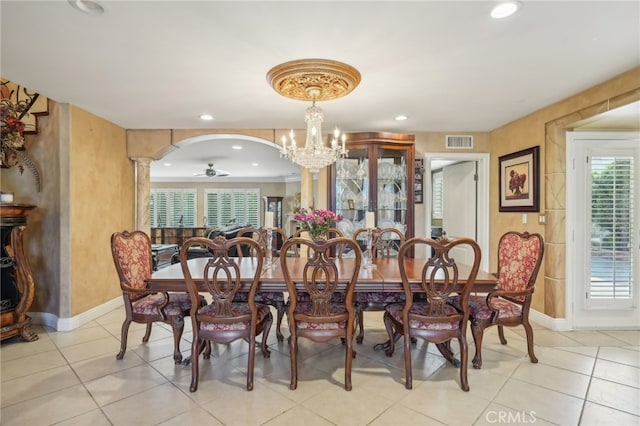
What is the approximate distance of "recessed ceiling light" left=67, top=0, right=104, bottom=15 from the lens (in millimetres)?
1695

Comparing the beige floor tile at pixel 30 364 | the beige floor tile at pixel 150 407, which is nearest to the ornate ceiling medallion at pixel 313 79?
the beige floor tile at pixel 150 407

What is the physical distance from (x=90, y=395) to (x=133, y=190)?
3041 millimetres

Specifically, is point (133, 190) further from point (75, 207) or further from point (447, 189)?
point (447, 189)

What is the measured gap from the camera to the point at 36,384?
224 centimetres

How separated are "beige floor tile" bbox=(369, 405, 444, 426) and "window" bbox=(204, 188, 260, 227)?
30.2 feet

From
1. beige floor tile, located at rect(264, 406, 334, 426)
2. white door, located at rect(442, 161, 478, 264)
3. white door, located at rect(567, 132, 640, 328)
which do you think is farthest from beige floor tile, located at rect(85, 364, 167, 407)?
white door, located at rect(442, 161, 478, 264)

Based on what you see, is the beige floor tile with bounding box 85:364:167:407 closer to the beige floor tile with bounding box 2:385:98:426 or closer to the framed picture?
the beige floor tile with bounding box 2:385:98:426

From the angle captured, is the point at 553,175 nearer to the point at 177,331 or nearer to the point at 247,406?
the point at 247,406

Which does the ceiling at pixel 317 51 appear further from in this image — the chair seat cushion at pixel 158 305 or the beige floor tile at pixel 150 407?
the beige floor tile at pixel 150 407

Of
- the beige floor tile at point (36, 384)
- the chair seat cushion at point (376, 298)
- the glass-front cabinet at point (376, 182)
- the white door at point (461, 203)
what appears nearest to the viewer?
the beige floor tile at point (36, 384)

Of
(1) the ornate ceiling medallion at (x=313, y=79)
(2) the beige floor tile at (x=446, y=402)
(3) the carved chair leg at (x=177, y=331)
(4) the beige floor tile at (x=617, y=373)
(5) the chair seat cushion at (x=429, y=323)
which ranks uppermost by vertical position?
(1) the ornate ceiling medallion at (x=313, y=79)

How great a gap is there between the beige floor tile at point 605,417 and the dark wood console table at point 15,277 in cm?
445

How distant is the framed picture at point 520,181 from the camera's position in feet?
11.6

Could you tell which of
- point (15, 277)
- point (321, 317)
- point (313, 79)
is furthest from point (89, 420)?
point (313, 79)
